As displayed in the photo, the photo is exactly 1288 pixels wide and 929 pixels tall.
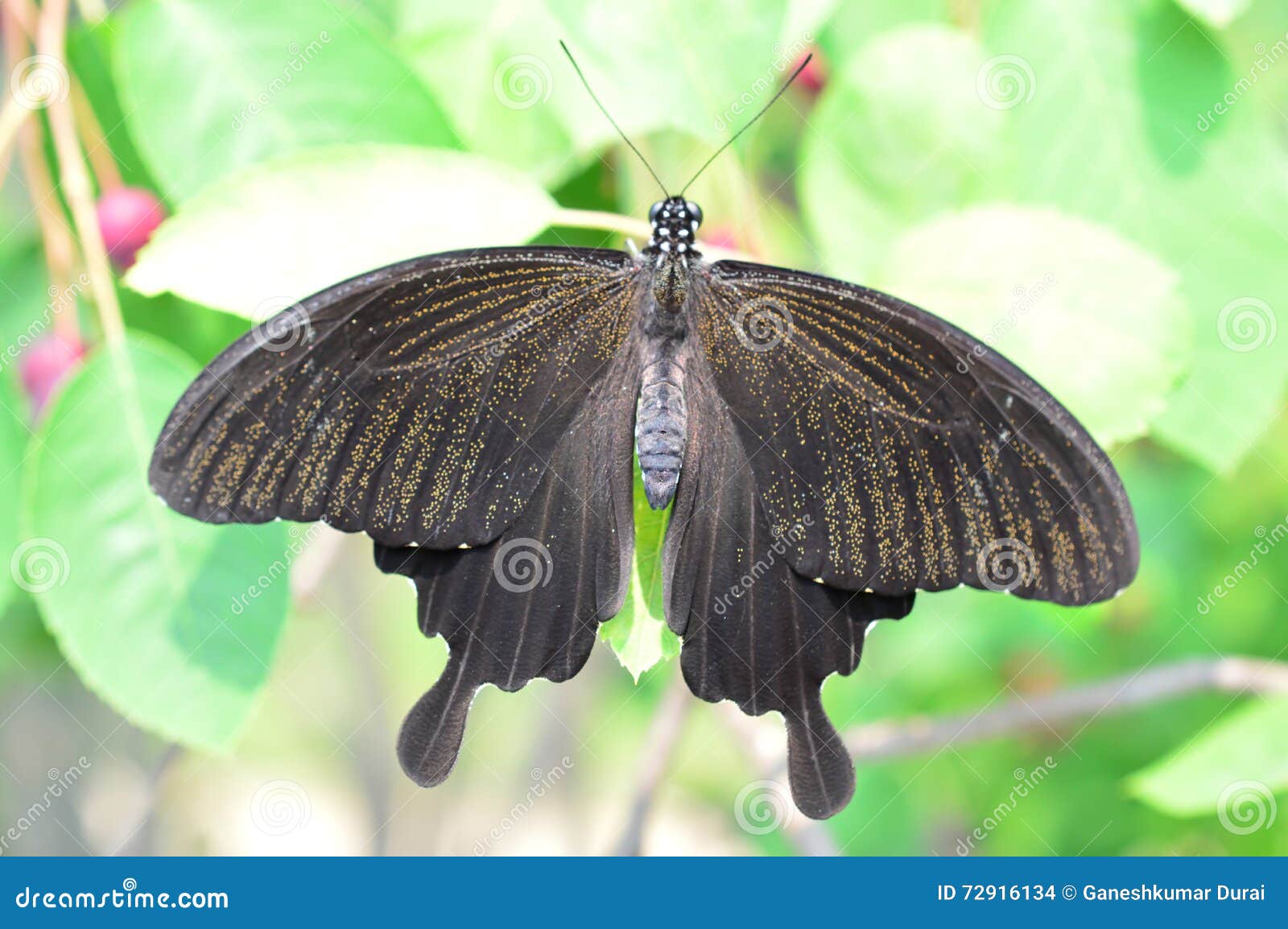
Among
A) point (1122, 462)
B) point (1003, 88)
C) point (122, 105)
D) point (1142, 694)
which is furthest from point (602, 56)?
point (1122, 462)

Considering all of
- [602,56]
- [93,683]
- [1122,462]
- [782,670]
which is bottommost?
[93,683]

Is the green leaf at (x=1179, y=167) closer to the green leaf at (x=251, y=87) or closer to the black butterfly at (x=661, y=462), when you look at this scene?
the black butterfly at (x=661, y=462)

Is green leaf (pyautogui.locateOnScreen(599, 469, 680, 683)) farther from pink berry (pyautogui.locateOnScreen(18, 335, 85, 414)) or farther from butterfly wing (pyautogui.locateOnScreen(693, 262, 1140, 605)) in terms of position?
pink berry (pyautogui.locateOnScreen(18, 335, 85, 414))

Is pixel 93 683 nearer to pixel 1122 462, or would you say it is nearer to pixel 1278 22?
pixel 1278 22

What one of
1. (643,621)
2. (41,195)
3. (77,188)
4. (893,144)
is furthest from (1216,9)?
(41,195)

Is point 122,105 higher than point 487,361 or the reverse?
higher

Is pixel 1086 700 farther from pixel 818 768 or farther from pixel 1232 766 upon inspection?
pixel 818 768

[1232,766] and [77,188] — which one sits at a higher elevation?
[77,188]

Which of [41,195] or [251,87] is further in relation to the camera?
[41,195]
